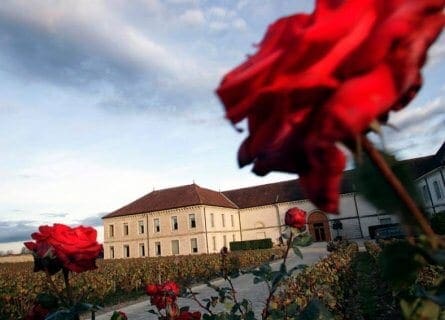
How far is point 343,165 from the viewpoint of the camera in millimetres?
515

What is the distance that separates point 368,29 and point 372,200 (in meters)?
0.25

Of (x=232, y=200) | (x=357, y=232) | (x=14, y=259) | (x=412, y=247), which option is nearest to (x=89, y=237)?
(x=412, y=247)

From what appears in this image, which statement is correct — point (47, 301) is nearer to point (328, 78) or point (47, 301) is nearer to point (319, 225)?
point (328, 78)

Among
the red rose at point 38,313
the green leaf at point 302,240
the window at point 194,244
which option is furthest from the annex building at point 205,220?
the red rose at point 38,313

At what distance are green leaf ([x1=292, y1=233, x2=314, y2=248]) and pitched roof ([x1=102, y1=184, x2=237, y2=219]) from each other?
39662 millimetres

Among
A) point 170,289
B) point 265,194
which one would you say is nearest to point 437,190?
point 265,194

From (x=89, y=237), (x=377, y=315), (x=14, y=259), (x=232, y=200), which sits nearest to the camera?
(x=89, y=237)

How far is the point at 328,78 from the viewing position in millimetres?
499

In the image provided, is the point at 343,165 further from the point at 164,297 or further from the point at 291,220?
the point at 164,297

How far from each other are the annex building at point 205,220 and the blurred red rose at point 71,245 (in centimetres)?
4059

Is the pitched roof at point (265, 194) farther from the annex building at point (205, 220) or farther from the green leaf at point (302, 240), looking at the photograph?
the green leaf at point (302, 240)

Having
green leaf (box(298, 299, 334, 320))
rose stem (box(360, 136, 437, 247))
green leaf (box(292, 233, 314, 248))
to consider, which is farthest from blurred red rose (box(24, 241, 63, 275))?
green leaf (box(292, 233, 314, 248))

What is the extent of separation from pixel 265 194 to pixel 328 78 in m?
50.0

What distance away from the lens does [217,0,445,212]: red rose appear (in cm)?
49
